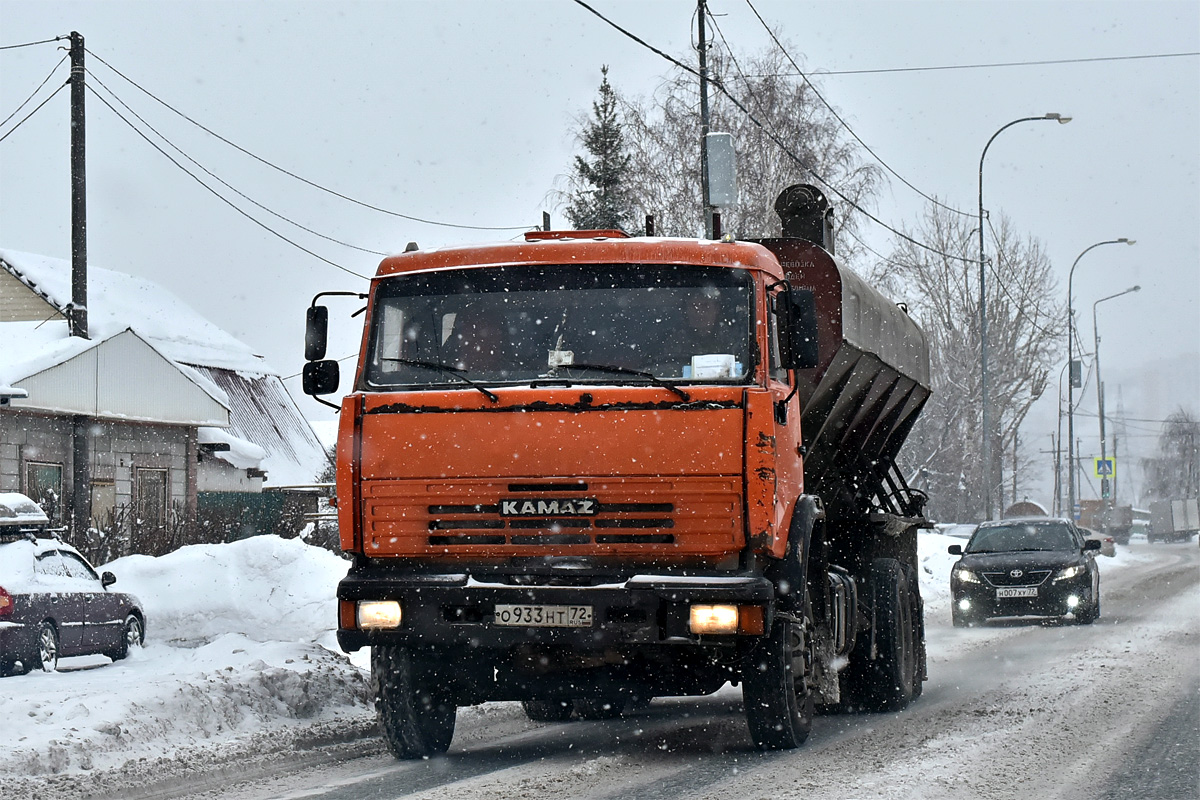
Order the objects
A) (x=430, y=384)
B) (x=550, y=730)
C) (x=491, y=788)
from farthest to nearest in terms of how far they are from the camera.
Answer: (x=550, y=730)
(x=430, y=384)
(x=491, y=788)

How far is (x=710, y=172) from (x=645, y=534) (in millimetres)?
14985

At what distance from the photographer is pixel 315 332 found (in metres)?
Answer: 8.51

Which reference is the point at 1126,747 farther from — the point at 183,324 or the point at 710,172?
the point at 183,324

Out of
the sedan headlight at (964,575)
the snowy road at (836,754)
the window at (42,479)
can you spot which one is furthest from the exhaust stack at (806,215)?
the window at (42,479)

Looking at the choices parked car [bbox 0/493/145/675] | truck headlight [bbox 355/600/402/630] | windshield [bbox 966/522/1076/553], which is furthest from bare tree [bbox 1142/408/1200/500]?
truck headlight [bbox 355/600/402/630]

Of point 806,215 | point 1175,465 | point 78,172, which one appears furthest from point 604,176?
point 1175,465

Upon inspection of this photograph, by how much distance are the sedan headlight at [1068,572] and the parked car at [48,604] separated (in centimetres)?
1200

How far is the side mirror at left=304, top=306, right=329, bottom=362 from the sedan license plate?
47.2 feet

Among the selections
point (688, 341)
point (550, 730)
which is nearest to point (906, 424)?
point (550, 730)

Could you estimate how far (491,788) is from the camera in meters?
7.32

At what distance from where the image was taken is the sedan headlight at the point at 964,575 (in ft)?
68.6

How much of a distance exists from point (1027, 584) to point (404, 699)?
1423 cm

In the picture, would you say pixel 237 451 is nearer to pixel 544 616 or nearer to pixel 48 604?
pixel 48 604

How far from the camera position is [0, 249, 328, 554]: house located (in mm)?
26797
